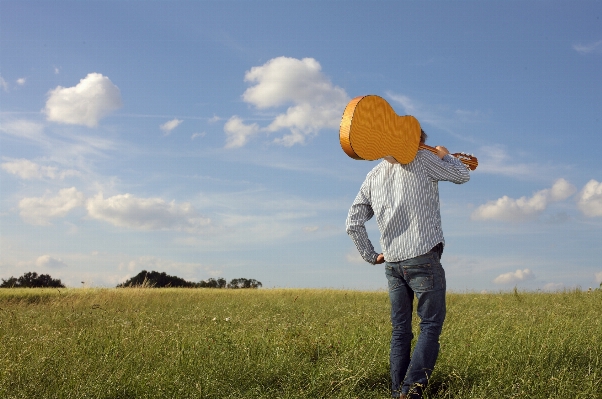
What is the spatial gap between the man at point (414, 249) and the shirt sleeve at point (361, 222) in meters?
0.17

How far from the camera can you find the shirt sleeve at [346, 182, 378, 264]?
5.16m

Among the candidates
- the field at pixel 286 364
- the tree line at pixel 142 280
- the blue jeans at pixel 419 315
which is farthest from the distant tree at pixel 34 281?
the blue jeans at pixel 419 315

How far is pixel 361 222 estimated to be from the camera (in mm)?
5215

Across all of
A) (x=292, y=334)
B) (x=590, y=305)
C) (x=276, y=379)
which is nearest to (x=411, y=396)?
(x=276, y=379)

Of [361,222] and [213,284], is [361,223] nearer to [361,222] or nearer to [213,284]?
[361,222]

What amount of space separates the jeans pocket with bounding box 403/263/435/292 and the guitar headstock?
126 centimetres

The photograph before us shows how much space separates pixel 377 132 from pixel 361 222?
1212 millimetres

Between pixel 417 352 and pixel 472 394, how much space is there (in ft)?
2.42

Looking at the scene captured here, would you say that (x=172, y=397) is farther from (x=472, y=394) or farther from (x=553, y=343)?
(x=553, y=343)

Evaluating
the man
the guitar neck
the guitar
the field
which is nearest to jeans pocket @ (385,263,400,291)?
the man

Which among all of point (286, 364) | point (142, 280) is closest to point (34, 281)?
point (142, 280)

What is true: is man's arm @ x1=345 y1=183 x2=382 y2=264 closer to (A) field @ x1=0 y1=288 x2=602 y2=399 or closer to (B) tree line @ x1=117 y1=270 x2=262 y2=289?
(A) field @ x1=0 y1=288 x2=602 y2=399

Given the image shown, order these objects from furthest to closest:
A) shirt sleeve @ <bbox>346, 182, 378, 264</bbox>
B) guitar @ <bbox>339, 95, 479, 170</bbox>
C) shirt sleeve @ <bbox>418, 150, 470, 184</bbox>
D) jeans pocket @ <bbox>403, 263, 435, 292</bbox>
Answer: shirt sleeve @ <bbox>346, 182, 378, 264</bbox>
shirt sleeve @ <bbox>418, 150, 470, 184</bbox>
jeans pocket @ <bbox>403, 263, 435, 292</bbox>
guitar @ <bbox>339, 95, 479, 170</bbox>

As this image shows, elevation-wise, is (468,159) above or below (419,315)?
above
